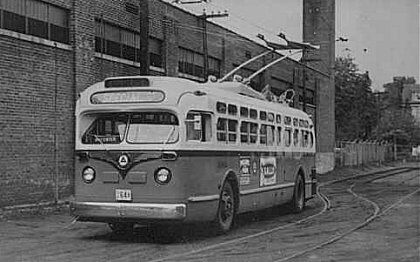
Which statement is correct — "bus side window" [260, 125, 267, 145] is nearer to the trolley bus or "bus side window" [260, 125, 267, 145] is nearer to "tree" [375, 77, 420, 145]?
the trolley bus

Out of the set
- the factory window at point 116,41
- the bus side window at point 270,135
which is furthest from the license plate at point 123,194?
the factory window at point 116,41

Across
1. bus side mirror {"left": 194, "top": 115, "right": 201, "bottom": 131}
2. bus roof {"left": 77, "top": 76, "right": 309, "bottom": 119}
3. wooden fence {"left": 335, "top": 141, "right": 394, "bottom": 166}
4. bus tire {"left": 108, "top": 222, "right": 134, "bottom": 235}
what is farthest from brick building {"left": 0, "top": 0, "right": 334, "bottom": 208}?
wooden fence {"left": 335, "top": 141, "right": 394, "bottom": 166}

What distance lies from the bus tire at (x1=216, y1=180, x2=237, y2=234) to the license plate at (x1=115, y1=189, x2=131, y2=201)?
187 centimetres

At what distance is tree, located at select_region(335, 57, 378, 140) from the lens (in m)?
75.6

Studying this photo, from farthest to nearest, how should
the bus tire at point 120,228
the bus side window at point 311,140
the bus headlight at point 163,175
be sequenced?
the bus side window at point 311,140 → the bus tire at point 120,228 → the bus headlight at point 163,175

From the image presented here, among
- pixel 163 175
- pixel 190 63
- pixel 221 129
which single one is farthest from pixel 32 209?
pixel 190 63

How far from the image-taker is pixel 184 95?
12359 millimetres

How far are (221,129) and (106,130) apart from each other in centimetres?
216

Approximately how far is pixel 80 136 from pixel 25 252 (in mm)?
2411

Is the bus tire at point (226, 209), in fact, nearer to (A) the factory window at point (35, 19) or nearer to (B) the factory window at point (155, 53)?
(A) the factory window at point (35, 19)

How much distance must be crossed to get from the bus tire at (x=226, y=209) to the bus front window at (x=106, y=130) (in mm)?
2242

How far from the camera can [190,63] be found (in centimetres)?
2891

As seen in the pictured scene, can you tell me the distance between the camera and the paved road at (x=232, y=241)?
1081 centimetres

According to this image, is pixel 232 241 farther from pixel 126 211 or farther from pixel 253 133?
pixel 253 133
